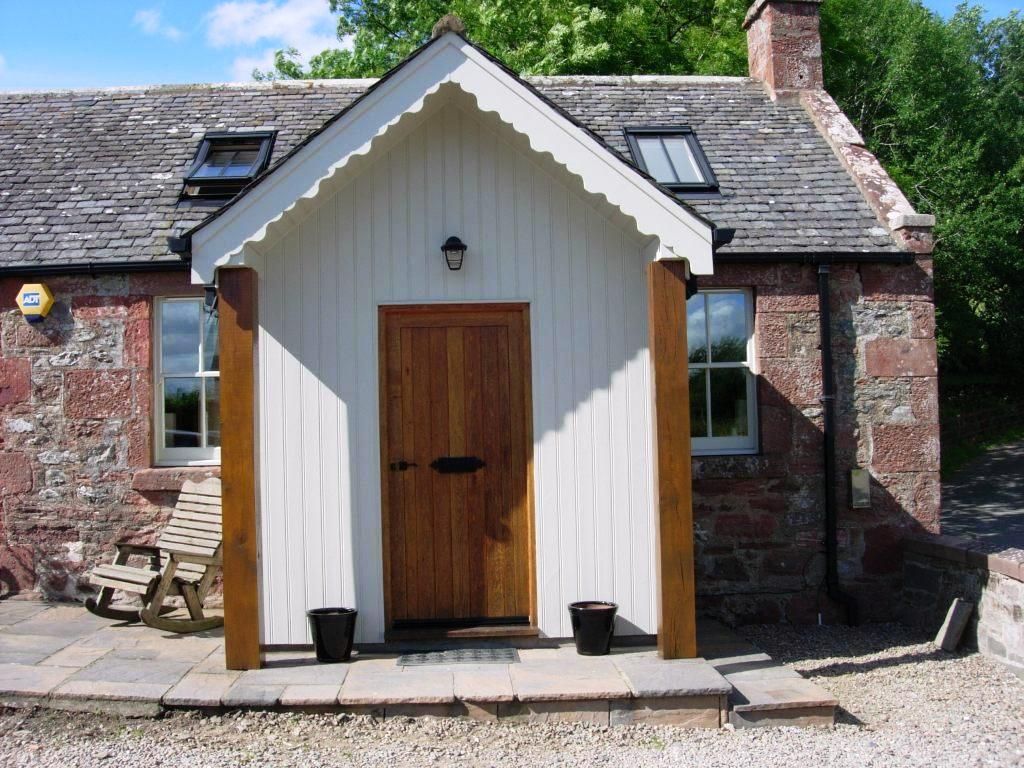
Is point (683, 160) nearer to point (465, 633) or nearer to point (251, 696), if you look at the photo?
point (465, 633)

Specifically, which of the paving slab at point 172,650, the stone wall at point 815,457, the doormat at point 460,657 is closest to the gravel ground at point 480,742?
the doormat at point 460,657

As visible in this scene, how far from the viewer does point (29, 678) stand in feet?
18.1

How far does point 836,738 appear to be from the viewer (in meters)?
5.12

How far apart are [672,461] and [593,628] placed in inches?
46.9

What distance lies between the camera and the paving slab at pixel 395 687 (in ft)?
17.0

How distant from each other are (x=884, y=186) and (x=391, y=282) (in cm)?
497

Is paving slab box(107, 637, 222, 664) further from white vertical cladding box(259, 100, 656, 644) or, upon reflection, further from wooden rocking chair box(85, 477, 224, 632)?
white vertical cladding box(259, 100, 656, 644)

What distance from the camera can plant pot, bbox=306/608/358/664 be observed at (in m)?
5.93

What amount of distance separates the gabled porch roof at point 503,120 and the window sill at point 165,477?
8.86 feet

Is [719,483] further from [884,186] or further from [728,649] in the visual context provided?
[884,186]

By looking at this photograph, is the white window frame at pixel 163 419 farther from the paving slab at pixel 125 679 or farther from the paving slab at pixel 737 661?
the paving slab at pixel 737 661

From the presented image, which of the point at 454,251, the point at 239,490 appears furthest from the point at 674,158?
the point at 239,490

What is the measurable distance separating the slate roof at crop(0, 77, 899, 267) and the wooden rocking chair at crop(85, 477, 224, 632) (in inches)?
82.5

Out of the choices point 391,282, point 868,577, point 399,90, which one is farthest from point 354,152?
point 868,577
